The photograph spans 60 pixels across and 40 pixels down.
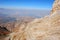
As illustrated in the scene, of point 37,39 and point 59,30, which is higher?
point 59,30

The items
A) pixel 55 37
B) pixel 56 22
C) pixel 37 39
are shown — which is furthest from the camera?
pixel 56 22

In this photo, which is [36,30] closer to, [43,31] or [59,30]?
[43,31]

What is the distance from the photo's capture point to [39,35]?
13102mm

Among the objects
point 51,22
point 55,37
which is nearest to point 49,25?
point 51,22

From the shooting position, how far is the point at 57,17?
14.5m

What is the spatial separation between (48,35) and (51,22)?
228 cm

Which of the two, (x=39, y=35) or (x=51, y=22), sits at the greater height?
(x=51, y=22)

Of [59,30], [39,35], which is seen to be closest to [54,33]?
[59,30]

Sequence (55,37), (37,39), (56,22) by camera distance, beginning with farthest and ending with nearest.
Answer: (56,22) < (37,39) < (55,37)

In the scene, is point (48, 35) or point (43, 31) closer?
point (48, 35)

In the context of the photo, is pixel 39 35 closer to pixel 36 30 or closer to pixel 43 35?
pixel 43 35

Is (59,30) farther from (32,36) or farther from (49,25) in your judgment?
(32,36)

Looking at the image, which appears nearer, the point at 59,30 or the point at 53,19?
the point at 59,30

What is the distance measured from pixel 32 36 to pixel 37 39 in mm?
924
